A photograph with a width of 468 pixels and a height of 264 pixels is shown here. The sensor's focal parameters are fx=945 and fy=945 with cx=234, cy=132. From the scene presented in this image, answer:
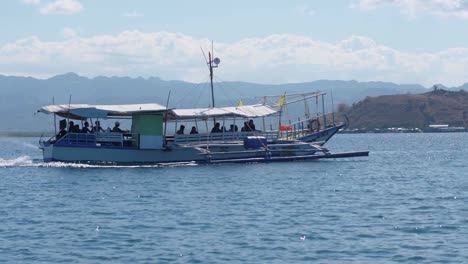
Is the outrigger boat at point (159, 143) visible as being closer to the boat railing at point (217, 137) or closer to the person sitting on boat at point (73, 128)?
the boat railing at point (217, 137)

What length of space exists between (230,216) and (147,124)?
23829mm

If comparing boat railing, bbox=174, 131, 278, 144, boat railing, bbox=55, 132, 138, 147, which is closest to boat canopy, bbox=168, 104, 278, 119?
boat railing, bbox=174, 131, 278, 144

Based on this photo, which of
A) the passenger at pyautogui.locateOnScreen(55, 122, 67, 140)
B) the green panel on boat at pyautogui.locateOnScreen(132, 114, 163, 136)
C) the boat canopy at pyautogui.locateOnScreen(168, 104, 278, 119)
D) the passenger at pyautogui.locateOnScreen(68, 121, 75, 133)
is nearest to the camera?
the passenger at pyautogui.locateOnScreen(68, 121, 75, 133)

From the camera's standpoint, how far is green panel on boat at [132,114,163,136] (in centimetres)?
5709

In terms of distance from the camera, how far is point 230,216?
3444 centimetres

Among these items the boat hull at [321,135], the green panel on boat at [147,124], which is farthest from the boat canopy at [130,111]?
the boat hull at [321,135]

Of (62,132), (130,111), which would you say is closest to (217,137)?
(130,111)

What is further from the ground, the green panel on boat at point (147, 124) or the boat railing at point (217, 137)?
the green panel on boat at point (147, 124)

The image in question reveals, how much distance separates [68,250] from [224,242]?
466 cm

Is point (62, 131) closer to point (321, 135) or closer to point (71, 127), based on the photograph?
point (71, 127)

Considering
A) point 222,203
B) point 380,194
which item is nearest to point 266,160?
point 380,194

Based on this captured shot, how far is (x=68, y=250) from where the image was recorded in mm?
27453

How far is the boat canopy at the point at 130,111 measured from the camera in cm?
5694

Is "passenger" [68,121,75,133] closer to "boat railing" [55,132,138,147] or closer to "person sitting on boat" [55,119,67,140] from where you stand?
"person sitting on boat" [55,119,67,140]
